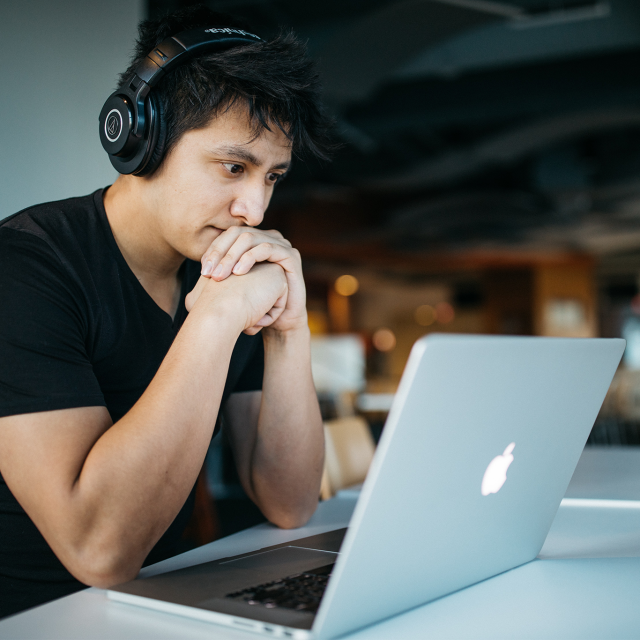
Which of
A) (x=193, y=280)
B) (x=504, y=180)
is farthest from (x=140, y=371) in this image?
(x=504, y=180)

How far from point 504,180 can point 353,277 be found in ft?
19.3

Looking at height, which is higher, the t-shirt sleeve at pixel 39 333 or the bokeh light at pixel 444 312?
the bokeh light at pixel 444 312

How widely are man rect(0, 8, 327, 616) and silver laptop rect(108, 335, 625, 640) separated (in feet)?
0.49

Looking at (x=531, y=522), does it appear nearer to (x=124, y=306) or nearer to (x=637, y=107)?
(x=124, y=306)

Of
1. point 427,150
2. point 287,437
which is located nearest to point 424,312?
point 427,150

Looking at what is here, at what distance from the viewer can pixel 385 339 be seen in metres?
17.8

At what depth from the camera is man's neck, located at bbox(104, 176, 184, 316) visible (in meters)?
1.12

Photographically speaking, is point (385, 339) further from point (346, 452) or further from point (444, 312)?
point (346, 452)

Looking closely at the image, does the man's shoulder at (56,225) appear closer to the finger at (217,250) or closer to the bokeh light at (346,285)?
the finger at (217,250)

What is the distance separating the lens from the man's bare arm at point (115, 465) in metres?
0.78

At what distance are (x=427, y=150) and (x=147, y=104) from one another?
22.3 ft

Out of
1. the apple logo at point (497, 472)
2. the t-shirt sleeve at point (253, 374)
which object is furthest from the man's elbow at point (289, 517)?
the apple logo at point (497, 472)

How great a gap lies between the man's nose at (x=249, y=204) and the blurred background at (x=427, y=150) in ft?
1.14

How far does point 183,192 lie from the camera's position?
3.45 feet
